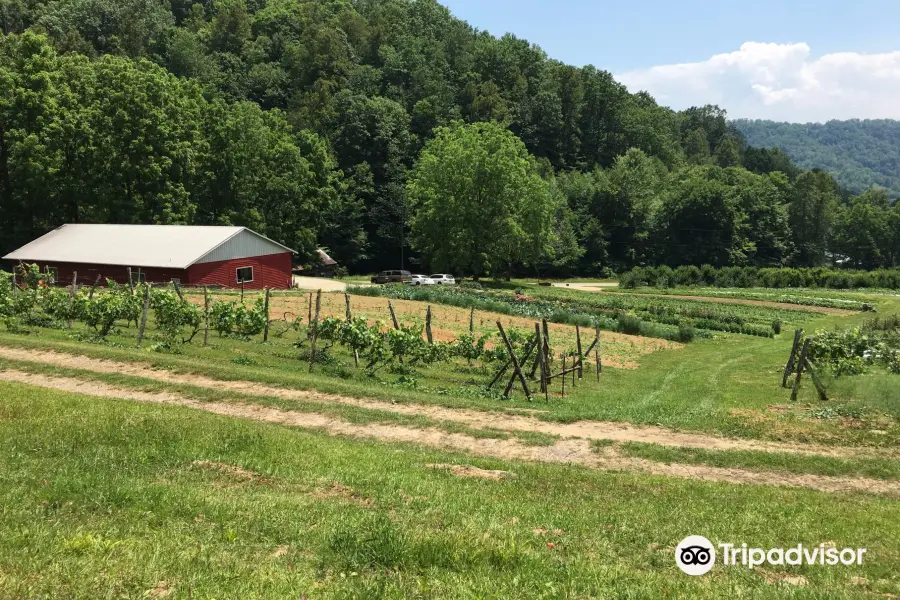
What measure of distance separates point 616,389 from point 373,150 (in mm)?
68032

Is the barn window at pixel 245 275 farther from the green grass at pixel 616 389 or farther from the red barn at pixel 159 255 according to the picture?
the green grass at pixel 616 389

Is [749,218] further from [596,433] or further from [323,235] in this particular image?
[596,433]

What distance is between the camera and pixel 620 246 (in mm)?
93562

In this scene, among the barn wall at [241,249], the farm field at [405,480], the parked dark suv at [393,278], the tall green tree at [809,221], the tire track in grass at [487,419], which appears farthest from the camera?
the tall green tree at [809,221]

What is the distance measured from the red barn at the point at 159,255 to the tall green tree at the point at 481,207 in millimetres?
23636

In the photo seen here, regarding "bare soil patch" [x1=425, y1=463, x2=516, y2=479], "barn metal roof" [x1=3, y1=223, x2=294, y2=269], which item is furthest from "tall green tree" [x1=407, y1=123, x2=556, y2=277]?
"bare soil patch" [x1=425, y1=463, x2=516, y2=479]

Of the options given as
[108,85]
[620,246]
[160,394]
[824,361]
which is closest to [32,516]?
[160,394]

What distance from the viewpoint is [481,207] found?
227 ft

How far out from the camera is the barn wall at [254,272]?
42500 millimetres

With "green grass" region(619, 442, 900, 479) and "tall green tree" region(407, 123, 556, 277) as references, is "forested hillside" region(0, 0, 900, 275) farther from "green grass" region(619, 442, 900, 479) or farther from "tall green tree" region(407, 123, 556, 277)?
"green grass" region(619, 442, 900, 479)

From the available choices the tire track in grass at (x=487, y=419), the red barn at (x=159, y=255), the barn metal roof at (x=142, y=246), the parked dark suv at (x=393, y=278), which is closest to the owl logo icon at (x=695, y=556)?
the tire track in grass at (x=487, y=419)

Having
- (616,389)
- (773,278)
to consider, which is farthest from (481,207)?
(616,389)

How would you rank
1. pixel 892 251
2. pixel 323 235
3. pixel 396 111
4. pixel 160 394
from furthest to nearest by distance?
pixel 892 251
pixel 396 111
pixel 323 235
pixel 160 394

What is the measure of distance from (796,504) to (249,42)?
11866 centimetres
